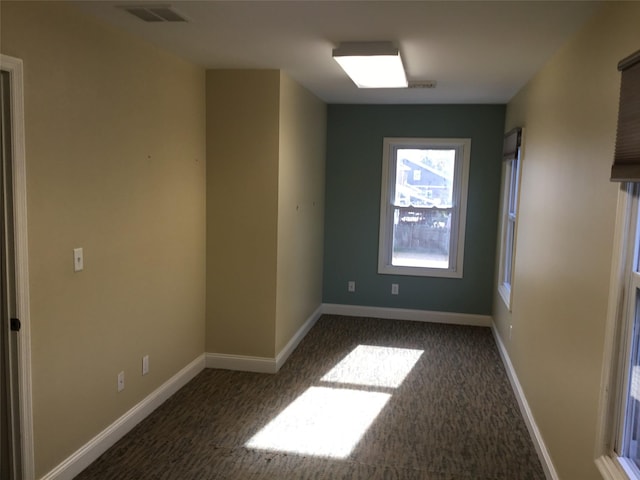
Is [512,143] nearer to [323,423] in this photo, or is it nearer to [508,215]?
[508,215]

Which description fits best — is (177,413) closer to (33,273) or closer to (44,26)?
(33,273)

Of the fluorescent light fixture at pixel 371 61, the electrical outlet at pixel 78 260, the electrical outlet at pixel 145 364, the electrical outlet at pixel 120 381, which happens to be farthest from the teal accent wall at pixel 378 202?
the electrical outlet at pixel 78 260

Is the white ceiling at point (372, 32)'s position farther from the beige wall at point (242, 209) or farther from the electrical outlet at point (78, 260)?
the electrical outlet at point (78, 260)

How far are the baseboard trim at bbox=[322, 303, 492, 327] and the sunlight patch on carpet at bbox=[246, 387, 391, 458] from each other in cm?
211

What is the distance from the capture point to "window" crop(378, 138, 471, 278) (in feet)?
18.5

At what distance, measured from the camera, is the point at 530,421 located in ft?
10.7

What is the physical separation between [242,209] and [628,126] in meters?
2.82

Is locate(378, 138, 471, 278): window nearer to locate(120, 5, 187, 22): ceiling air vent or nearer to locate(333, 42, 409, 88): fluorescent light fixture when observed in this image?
locate(333, 42, 409, 88): fluorescent light fixture

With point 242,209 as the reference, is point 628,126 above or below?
above

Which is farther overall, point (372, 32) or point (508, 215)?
point (508, 215)

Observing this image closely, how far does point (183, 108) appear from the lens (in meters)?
→ 3.63

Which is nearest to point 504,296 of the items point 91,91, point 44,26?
point 91,91

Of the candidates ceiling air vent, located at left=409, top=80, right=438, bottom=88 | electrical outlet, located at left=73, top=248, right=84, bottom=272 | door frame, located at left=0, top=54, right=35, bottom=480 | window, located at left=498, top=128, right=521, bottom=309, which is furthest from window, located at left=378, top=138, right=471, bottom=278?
door frame, located at left=0, top=54, right=35, bottom=480

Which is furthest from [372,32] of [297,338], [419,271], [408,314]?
[408,314]
